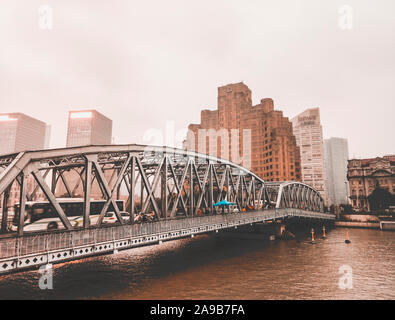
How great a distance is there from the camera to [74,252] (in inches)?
577

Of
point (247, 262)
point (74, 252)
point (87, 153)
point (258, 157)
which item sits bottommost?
point (247, 262)

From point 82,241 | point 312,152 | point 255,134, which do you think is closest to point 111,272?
point 82,241

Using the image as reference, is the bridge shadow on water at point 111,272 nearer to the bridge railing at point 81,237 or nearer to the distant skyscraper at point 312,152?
the bridge railing at point 81,237

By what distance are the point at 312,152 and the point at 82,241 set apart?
13312 cm

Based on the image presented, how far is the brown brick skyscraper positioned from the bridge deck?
102 meters

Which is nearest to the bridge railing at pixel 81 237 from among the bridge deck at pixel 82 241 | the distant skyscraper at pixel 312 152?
the bridge deck at pixel 82 241

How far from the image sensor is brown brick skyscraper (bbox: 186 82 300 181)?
120062 mm

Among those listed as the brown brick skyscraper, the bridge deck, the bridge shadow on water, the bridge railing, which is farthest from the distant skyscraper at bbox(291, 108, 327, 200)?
the bridge deck

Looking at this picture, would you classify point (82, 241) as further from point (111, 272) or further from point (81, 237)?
point (111, 272)

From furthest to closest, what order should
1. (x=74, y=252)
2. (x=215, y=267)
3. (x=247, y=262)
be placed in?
(x=247, y=262) → (x=215, y=267) → (x=74, y=252)

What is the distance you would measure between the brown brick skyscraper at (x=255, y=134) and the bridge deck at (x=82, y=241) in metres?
102
